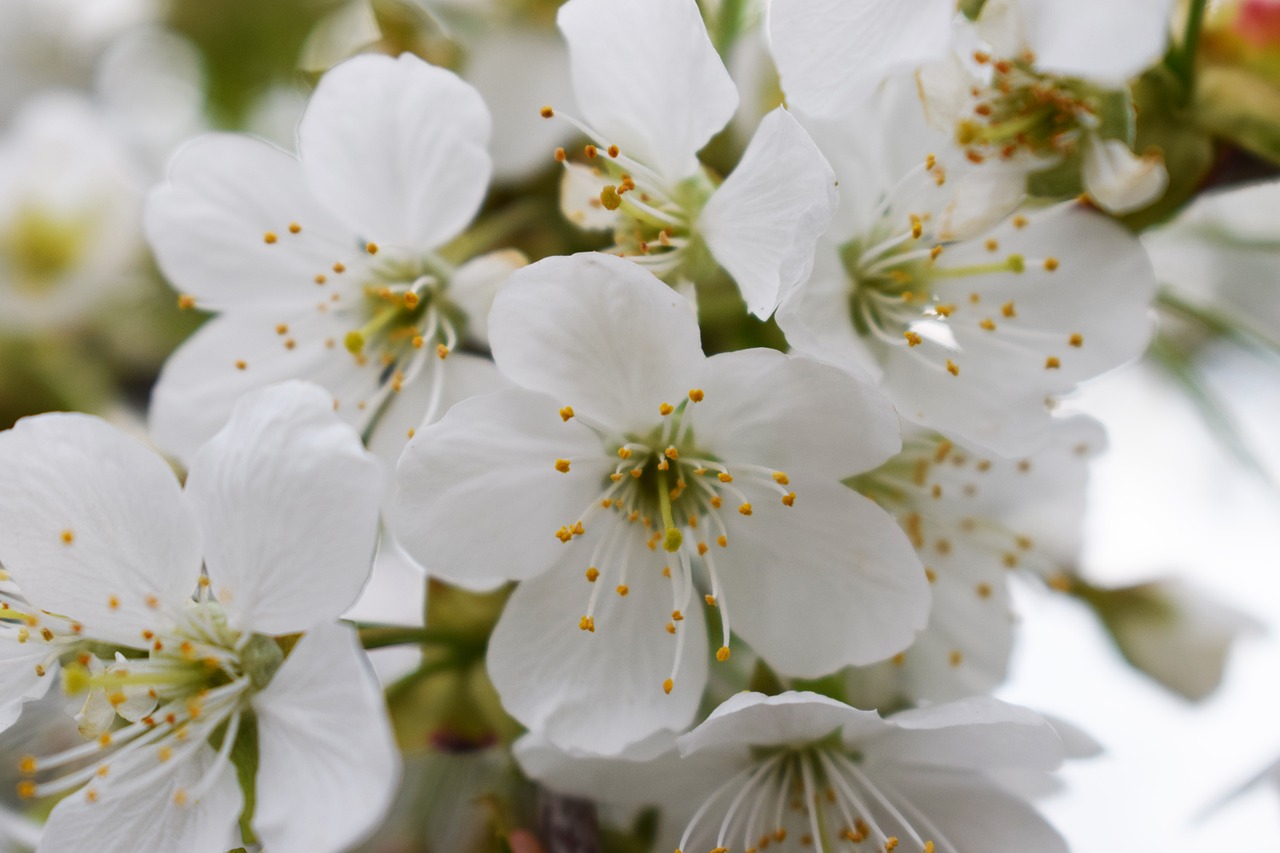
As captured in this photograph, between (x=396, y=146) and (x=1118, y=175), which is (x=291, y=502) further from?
(x=1118, y=175)

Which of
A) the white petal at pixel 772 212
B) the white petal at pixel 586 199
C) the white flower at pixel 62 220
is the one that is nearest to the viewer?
the white petal at pixel 772 212

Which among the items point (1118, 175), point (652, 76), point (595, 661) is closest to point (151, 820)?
point (595, 661)

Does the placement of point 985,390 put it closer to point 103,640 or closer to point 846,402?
point 846,402

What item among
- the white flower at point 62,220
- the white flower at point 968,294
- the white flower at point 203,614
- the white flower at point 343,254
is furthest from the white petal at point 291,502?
the white flower at point 62,220

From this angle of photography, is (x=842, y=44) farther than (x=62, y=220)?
No

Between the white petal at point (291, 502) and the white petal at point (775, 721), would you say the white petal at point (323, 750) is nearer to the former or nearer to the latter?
the white petal at point (291, 502)

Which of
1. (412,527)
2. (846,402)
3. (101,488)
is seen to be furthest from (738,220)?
(101,488)

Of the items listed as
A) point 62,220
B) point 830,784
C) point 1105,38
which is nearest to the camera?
point 1105,38
